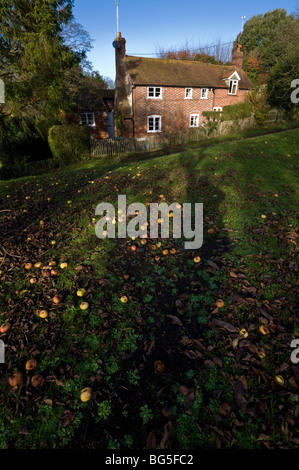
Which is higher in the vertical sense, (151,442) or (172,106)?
(172,106)

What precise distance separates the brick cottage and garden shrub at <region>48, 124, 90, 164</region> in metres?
6.81

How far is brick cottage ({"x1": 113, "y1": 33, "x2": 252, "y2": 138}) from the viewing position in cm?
2184

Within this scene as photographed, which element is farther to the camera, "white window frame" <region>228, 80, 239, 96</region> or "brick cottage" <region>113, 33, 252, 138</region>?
"white window frame" <region>228, 80, 239, 96</region>

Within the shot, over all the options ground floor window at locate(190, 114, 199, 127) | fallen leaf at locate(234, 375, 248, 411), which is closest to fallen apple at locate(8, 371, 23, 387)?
fallen leaf at locate(234, 375, 248, 411)

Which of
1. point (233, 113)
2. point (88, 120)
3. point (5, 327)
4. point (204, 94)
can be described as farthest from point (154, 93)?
point (5, 327)

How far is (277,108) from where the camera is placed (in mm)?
23781

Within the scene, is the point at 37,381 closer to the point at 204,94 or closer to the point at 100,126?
the point at 204,94

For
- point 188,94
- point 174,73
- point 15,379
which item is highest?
point 174,73

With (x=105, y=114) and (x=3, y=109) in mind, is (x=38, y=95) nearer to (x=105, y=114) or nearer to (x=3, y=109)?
(x=3, y=109)

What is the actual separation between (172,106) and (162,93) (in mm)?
1688

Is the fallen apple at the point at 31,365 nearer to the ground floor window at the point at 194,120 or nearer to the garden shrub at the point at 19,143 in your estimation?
the garden shrub at the point at 19,143

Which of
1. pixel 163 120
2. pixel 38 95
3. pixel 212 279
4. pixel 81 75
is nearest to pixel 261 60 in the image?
pixel 163 120

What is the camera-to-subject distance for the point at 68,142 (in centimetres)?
1593

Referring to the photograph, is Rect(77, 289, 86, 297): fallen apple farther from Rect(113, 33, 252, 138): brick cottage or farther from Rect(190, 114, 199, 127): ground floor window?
Rect(190, 114, 199, 127): ground floor window
